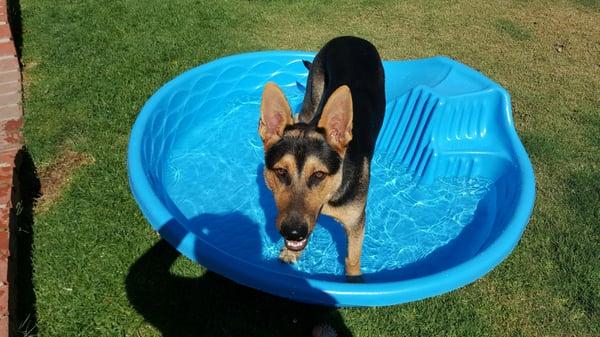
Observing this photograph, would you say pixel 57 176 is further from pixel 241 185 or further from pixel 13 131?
pixel 241 185

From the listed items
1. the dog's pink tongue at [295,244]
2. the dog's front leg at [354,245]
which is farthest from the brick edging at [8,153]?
the dog's front leg at [354,245]

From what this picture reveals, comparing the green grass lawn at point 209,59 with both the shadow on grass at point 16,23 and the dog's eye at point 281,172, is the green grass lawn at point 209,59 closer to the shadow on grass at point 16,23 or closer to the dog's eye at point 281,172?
the shadow on grass at point 16,23

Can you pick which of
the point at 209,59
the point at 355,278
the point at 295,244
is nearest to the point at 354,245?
the point at 355,278

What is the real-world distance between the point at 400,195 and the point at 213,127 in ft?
10.3

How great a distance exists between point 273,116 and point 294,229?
108 centimetres

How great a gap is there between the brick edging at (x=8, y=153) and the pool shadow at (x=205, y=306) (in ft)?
3.53

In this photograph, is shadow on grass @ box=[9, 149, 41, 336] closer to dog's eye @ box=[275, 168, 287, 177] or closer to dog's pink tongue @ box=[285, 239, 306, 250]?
dog's pink tongue @ box=[285, 239, 306, 250]

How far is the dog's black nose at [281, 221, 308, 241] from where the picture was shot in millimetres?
3898

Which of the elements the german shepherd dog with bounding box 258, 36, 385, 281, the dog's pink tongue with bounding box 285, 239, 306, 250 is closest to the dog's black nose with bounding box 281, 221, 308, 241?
the german shepherd dog with bounding box 258, 36, 385, 281

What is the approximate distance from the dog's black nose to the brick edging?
2.50 m

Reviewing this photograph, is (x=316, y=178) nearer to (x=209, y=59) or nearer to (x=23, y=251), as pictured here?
(x=23, y=251)

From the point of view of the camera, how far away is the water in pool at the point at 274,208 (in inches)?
241

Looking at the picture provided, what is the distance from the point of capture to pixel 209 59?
8773 mm

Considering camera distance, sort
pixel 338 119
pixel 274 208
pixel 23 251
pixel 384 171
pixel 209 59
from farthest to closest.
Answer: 1. pixel 209 59
2. pixel 384 171
3. pixel 274 208
4. pixel 23 251
5. pixel 338 119
